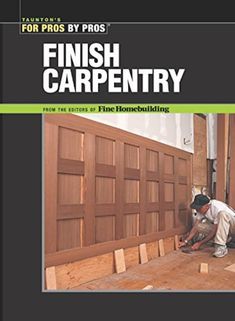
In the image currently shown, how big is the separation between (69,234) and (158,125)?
111 cm

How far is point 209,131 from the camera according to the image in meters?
2.88

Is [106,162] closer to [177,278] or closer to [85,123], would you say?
[85,123]

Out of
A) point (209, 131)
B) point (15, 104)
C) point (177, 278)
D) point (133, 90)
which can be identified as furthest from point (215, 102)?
point (209, 131)

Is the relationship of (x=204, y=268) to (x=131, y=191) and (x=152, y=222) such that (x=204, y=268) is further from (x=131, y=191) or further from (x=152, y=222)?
(x=131, y=191)

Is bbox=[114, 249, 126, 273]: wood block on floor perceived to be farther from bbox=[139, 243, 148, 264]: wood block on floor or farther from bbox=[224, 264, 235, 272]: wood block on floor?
bbox=[224, 264, 235, 272]: wood block on floor

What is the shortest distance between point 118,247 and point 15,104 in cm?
114

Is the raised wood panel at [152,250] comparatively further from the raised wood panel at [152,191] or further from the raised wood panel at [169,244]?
the raised wood panel at [152,191]

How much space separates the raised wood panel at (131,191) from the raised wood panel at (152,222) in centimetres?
22

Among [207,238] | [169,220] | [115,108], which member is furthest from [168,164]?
[115,108]

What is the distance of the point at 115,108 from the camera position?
1.25 m

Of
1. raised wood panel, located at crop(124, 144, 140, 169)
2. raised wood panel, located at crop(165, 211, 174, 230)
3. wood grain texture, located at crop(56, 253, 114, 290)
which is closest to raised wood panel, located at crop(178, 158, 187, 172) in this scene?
raised wood panel, located at crop(165, 211, 174, 230)

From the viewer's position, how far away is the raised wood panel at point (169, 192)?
92.9 inches

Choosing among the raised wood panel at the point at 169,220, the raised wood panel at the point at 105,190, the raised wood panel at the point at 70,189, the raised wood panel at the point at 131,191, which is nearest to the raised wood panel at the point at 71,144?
the raised wood panel at the point at 70,189

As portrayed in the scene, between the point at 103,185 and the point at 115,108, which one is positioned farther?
the point at 103,185
